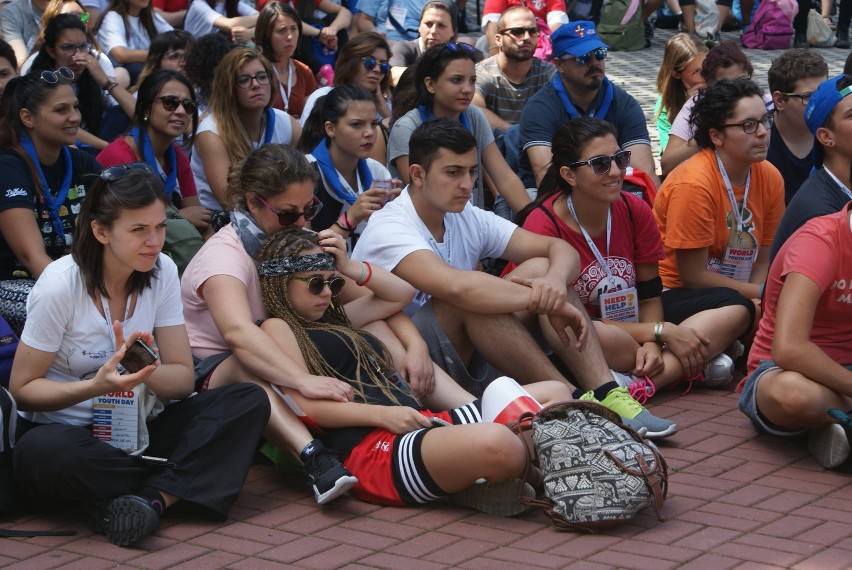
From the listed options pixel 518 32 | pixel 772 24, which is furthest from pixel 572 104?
pixel 772 24

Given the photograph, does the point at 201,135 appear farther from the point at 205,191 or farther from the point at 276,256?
the point at 276,256

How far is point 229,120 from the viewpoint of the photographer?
664 cm

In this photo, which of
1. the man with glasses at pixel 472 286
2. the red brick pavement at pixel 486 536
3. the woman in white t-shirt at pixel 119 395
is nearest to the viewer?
the red brick pavement at pixel 486 536

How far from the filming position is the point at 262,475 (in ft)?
15.5

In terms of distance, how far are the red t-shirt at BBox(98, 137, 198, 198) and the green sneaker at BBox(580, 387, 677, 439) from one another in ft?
8.40

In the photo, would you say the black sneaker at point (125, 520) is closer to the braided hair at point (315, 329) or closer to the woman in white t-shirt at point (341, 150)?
the braided hair at point (315, 329)

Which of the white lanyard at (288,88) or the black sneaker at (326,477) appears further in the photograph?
the white lanyard at (288,88)

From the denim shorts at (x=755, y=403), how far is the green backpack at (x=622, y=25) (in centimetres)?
989

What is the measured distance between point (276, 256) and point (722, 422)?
204cm

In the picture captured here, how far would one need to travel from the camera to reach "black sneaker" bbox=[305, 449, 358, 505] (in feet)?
13.7

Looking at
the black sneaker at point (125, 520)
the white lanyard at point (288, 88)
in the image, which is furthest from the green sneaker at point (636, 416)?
the white lanyard at point (288, 88)

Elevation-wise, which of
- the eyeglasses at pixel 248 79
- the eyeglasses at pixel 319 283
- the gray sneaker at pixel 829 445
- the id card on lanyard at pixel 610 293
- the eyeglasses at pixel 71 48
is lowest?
the gray sneaker at pixel 829 445

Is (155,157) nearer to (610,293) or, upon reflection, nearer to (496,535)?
(610,293)

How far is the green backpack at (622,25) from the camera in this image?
1416 cm
